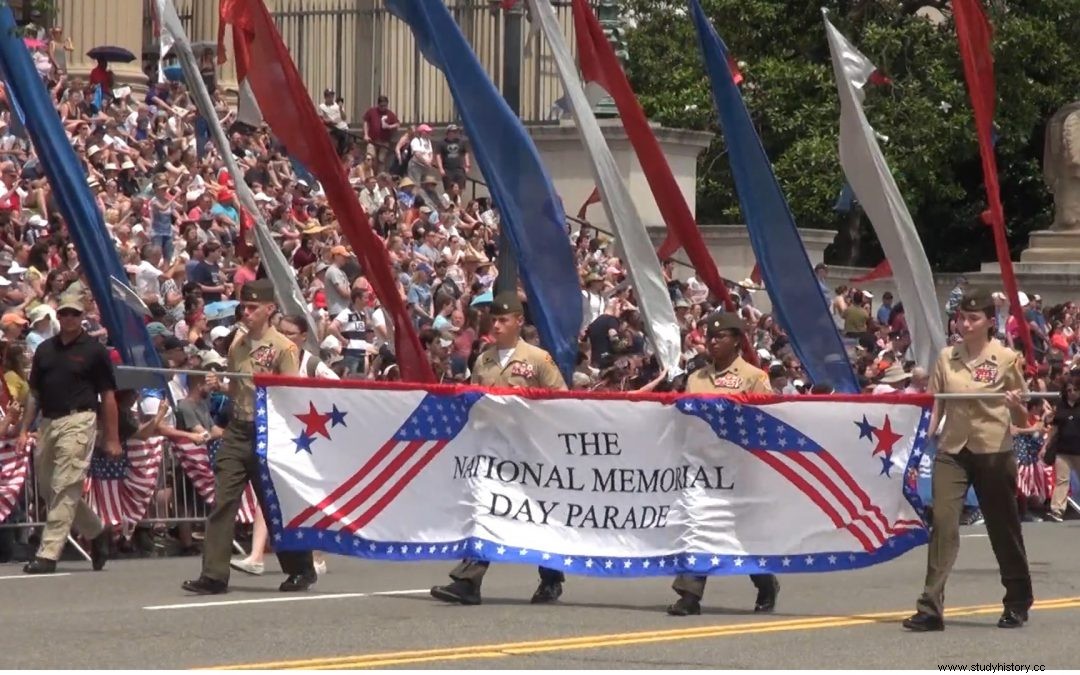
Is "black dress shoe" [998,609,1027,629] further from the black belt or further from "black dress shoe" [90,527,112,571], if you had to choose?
"black dress shoe" [90,527,112,571]

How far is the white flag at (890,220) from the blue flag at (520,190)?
224cm

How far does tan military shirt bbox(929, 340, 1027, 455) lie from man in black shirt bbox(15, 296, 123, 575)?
5.71 meters

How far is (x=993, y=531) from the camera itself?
12977 mm

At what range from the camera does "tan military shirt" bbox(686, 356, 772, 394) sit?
13.7 meters

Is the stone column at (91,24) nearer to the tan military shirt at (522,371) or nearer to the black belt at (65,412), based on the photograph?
the black belt at (65,412)

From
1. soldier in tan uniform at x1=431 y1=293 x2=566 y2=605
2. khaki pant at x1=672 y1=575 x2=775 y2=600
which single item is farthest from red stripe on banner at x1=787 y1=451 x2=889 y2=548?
soldier in tan uniform at x1=431 y1=293 x2=566 y2=605

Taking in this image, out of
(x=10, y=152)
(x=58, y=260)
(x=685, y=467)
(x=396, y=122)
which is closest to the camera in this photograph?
(x=685, y=467)

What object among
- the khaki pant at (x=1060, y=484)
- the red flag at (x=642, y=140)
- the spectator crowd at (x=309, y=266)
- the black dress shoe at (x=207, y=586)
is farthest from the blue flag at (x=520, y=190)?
the khaki pant at (x=1060, y=484)

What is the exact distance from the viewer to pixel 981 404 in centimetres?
1284

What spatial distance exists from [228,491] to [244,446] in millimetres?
306

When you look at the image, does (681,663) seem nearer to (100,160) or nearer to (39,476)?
(39,476)

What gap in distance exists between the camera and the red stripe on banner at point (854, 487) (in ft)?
44.2

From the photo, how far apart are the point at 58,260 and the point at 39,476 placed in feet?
20.6

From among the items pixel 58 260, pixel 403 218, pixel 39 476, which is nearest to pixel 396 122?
pixel 403 218
